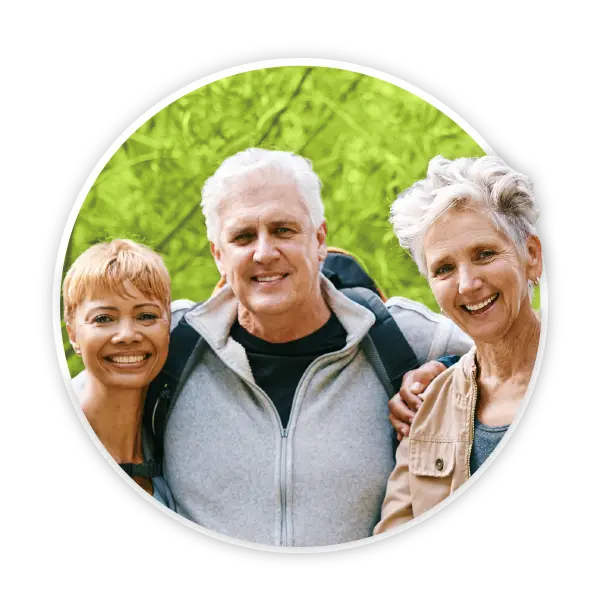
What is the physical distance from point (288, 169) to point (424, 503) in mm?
1486

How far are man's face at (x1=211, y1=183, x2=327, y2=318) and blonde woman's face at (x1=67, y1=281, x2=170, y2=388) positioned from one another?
0.37 meters

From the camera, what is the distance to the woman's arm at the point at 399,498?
4730 mm

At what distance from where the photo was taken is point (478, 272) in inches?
183

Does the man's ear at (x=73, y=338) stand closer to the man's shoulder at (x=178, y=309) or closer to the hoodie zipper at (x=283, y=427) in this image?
the man's shoulder at (x=178, y=309)

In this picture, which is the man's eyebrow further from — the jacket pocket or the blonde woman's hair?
the jacket pocket

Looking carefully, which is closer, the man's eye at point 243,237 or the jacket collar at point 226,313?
the man's eye at point 243,237

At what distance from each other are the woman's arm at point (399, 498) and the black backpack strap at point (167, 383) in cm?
97

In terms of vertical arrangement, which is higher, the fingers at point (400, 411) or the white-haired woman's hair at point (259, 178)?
the white-haired woman's hair at point (259, 178)

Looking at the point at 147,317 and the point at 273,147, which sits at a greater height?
the point at 273,147

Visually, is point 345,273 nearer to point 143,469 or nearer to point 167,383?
point 167,383

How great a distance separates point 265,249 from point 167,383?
72cm

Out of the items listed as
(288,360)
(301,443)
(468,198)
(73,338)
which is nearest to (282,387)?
(288,360)

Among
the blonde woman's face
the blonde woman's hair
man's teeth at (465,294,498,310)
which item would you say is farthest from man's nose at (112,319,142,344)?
man's teeth at (465,294,498,310)

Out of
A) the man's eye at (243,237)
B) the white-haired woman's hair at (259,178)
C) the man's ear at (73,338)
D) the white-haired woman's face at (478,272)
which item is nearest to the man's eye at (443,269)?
the white-haired woman's face at (478,272)
